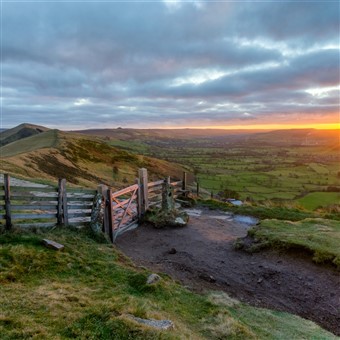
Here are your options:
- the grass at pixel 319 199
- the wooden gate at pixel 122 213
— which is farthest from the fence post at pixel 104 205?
the grass at pixel 319 199

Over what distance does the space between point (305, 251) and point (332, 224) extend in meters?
4.24

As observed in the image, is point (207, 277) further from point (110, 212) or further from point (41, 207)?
point (41, 207)

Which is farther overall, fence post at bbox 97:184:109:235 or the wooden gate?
the wooden gate

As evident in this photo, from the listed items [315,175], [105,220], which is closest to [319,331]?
[105,220]

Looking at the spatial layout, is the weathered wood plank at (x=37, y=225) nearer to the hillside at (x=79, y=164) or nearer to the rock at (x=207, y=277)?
the rock at (x=207, y=277)

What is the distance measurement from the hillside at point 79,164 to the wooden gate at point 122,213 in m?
14.5

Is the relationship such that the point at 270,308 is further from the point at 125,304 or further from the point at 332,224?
the point at 332,224

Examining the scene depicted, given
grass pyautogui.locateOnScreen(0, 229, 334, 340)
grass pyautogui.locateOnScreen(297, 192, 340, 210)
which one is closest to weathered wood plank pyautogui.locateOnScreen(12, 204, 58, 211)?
grass pyautogui.locateOnScreen(0, 229, 334, 340)

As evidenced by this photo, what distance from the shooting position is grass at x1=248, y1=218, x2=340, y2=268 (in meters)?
11.1

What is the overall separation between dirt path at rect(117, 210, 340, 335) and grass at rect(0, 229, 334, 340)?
90 cm

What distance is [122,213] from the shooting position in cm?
1474

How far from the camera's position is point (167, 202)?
54.9ft

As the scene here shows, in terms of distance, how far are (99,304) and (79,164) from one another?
3993 centimetres

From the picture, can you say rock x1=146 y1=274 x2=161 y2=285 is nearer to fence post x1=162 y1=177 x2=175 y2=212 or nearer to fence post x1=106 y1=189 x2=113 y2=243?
fence post x1=106 y1=189 x2=113 y2=243
